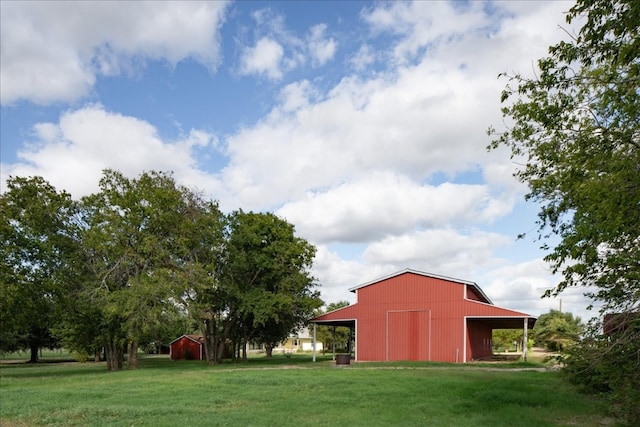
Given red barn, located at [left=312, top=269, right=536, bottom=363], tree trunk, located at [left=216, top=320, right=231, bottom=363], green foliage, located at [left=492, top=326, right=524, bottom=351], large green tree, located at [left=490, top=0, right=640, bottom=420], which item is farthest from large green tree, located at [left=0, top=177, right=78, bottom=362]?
green foliage, located at [left=492, top=326, right=524, bottom=351]

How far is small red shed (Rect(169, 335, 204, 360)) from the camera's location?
6006 cm

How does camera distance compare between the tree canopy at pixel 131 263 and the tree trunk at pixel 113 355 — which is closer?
the tree canopy at pixel 131 263

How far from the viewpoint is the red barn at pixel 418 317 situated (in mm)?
34000

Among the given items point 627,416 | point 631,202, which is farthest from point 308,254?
point 631,202

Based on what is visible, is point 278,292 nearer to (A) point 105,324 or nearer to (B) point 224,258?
(B) point 224,258

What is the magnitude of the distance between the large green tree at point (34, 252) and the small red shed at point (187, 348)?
1141 inches

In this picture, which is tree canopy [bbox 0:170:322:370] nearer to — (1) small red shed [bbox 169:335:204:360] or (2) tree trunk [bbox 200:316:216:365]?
(2) tree trunk [bbox 200:316:216:365]

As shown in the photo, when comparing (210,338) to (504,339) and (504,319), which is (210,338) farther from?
(504,339)

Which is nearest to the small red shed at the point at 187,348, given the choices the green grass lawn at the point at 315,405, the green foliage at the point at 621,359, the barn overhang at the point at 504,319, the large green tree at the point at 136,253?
the large green tree at the point at 136,253

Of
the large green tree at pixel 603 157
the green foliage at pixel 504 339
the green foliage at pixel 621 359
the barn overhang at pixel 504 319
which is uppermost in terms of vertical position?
the large green tree at pixel 603 157

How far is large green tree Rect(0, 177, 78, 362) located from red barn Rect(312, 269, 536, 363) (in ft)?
63.1

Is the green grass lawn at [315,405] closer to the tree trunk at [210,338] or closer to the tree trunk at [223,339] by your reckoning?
the tree trunk at [210,338]

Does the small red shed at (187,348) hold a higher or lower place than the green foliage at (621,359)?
lower

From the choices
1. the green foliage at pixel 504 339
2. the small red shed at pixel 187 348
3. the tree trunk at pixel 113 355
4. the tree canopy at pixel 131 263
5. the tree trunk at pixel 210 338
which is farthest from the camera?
the green foliage at pixel 504 339
